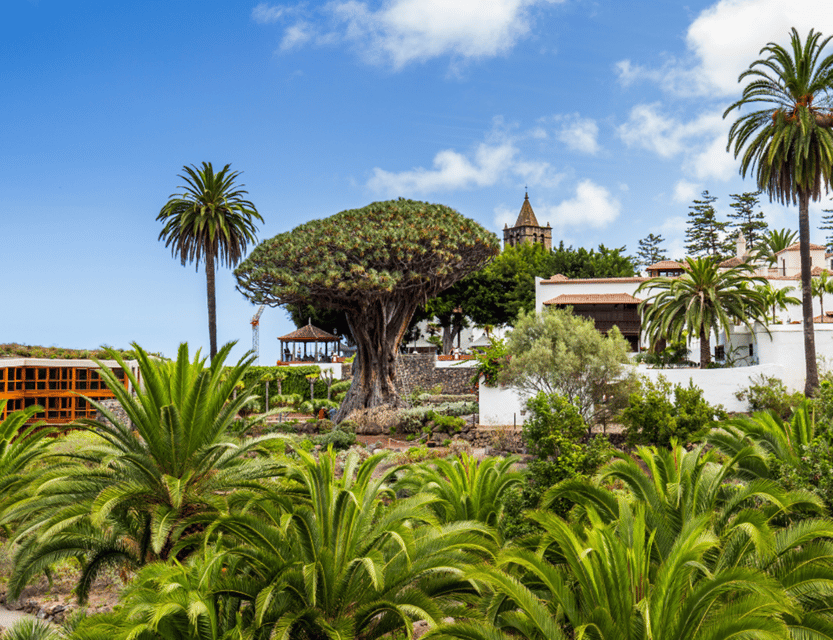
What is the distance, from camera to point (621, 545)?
22.9 ft

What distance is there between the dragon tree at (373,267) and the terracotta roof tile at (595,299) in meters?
8.46

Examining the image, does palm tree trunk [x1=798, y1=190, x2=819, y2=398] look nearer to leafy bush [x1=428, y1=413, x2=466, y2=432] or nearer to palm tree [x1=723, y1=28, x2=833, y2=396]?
palm tree [x1=723, y1=28, x2=833, y2=396]

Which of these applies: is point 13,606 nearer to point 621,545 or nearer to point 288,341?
point 621,545

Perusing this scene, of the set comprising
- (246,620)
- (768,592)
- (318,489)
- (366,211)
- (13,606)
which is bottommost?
(13,606)

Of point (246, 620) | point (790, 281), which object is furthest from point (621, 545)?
point (790, 281)

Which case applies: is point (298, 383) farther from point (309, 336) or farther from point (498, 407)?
point (498, 407)

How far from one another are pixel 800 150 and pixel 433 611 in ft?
84.4

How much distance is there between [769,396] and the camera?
84.1 ft

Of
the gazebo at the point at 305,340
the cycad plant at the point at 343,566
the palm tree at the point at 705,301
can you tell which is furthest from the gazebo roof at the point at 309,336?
the cycad plant at the point at 343,566

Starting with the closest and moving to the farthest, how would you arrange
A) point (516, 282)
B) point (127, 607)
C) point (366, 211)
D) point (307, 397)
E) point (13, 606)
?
point (127, 607) → point (13, 606) → point (366, 211) → point (307, 397) → point (516, 282)

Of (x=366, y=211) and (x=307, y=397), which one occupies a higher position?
(x=366, y=211)

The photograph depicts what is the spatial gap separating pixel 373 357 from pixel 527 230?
57.8 m

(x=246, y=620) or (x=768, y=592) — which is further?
(x=246, y=620)

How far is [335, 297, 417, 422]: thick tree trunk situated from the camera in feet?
109
